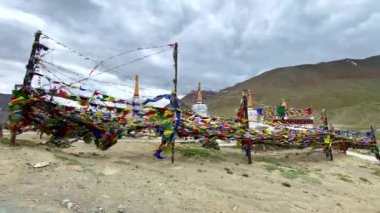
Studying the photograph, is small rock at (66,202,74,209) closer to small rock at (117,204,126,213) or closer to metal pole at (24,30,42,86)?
small rock at (117,204,126,213)

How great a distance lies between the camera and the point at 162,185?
9.20 m

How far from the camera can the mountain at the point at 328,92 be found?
350 ft

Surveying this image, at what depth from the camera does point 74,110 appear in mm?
12016

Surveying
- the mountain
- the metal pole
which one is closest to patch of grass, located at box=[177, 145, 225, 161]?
the metal pole

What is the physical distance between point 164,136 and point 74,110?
140 inches

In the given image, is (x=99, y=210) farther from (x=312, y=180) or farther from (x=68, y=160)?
(x=312, y=180)

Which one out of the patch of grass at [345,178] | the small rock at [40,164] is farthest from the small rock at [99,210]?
the patch of grass at [345,178]

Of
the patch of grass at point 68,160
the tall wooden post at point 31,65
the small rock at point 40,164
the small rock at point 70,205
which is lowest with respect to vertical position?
the small rock at point 70,205

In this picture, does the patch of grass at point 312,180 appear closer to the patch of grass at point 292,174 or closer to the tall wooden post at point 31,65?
the patch of grass at point 292,174

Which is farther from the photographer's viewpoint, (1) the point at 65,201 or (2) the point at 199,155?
(2) the point at 199,155

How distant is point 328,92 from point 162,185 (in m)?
152


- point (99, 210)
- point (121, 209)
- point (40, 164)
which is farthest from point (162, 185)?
point (40, 164)

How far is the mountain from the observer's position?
106750 mm

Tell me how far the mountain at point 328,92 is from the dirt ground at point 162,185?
8777 centimetres
